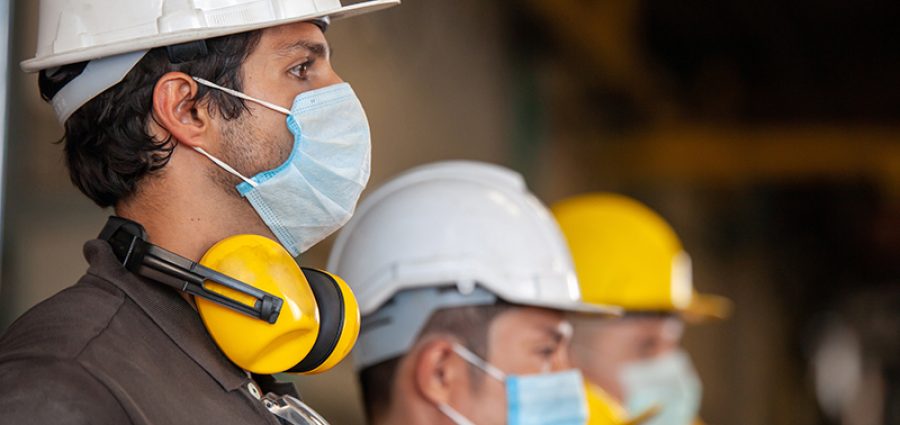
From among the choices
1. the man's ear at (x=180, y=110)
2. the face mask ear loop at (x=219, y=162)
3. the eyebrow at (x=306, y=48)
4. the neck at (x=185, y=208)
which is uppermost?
the eyebrow at (x=306, y=48)

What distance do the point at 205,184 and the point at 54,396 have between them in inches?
19.8

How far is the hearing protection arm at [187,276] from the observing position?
2.07 meters

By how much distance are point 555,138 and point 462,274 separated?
6.86 m

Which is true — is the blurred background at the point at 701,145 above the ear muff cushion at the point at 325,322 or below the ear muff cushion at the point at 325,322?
below

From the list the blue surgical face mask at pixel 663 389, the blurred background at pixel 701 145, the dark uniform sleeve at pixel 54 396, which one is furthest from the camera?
the blurred background at pixel 701 145

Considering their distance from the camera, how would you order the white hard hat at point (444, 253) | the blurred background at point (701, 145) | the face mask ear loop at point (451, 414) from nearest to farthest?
the face mask ear loop at point (451, 414) → the white hard hat at point (444, 253) → the blurred background at point (701, 145)

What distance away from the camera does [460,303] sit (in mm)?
3150

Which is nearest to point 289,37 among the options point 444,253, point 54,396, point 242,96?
point 242,96

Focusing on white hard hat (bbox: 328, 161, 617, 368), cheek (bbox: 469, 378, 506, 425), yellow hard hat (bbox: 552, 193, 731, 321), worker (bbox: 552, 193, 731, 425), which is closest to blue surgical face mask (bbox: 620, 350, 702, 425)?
worker (bbox: 552, 193, 731, 425)

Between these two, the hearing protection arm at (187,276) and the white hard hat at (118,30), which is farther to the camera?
the white hard hat at (118,30)

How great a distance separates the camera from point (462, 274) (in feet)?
10.4

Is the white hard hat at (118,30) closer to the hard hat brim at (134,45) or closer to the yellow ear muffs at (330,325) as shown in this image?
the hard hat brim at (134,45)

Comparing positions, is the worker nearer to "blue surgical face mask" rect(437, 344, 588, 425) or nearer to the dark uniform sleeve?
"blue surgical face mask" rect(437, 344, 588, 425)

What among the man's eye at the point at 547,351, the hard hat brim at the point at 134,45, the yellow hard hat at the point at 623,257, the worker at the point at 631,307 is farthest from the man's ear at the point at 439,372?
the yellow hard hat at the point at 623,257
